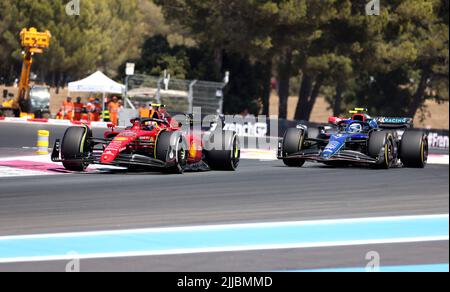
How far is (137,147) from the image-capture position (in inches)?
742

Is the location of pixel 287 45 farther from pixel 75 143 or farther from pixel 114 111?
pixel 75 143

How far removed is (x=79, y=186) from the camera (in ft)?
54.3

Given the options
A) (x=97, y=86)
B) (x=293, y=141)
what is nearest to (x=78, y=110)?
(x=97, y=86)

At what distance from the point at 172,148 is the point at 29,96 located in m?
26.0

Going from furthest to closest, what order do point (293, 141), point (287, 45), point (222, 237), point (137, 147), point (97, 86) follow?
point (287, 45) < point (97, 86) < point (293, 141) < point (137, 147) < point (222, 237)

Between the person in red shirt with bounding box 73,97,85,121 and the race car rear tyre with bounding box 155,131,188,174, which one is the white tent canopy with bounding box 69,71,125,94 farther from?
the race car rear tyre with bounding box 155,131,188,174

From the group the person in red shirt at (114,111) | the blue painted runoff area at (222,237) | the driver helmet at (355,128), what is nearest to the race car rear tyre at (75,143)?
the driver helmet at (355,128)

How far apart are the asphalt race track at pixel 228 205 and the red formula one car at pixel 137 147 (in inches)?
13.3

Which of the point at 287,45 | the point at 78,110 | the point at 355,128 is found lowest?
the point at 78,110

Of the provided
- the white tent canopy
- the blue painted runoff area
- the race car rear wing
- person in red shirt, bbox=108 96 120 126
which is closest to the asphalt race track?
the blue painted runoff area

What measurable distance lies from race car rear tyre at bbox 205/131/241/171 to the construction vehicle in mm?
22925

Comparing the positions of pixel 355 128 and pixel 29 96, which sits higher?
pixel 29 96

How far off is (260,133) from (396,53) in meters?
11.0
